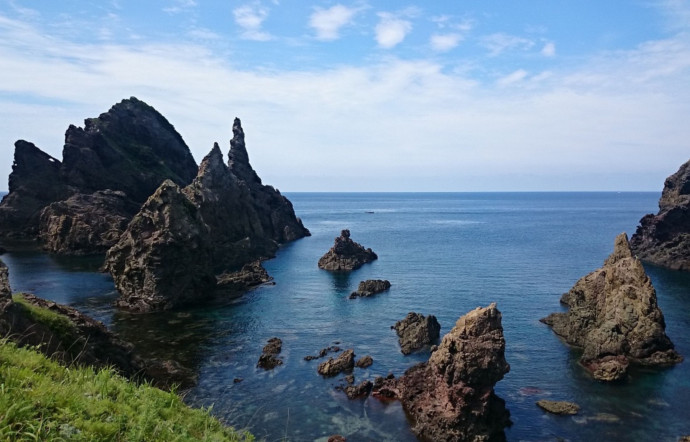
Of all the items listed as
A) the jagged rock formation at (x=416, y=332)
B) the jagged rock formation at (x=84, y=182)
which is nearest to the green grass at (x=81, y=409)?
the jagged rock formation at (x=416, y=332)

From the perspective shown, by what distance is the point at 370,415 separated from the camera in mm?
36188

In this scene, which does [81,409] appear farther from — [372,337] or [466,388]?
[372,337]

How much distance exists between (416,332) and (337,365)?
11700 millimetres

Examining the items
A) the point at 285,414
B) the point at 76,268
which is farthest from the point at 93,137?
the point at 285,414

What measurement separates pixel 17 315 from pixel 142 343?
1317 inches

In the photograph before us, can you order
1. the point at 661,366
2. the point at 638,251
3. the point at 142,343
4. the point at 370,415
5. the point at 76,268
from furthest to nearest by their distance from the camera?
the point at 638,251 → the point at 76,268 → the point at 142,343 → the point at 661,366 → the point at 370,415

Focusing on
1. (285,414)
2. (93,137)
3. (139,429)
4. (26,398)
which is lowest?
(285,414)

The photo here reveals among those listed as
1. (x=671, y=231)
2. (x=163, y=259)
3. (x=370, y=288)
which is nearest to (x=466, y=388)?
(x=370, y=288)

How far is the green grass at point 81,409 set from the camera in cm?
898

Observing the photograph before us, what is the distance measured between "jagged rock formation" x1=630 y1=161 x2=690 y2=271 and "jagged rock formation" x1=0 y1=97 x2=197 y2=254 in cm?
12620

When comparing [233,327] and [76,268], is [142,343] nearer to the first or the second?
[233,327]

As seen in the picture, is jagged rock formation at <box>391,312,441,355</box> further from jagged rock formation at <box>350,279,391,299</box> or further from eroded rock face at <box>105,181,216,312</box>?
eroded rock face at <box>105,181,216,312</box>

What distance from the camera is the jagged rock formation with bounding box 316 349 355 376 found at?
44.1 m

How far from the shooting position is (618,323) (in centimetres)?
4847
